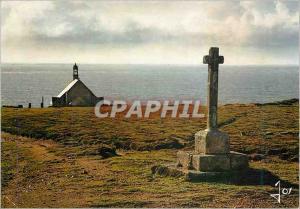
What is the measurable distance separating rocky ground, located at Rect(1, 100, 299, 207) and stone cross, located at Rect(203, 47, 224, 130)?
90.5 inches

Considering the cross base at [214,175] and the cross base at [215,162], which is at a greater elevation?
the cross base at [215,162]

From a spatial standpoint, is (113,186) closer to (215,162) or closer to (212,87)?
(215,162)

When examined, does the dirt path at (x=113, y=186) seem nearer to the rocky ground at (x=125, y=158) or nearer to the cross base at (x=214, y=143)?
the rocky ground at (x=125, y=158)

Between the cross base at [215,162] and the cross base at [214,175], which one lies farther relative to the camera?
the cross base at [215,162]

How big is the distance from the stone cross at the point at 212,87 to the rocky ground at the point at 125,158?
7.54 feet

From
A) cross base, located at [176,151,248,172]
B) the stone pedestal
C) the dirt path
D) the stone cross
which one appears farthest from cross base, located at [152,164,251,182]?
the stone cross

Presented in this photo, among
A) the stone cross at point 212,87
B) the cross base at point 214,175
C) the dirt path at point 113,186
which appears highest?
the stone cross at point 212,87

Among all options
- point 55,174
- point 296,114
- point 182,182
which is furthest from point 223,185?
point 296,114

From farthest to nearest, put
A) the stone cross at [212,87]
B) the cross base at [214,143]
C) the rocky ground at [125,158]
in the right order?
the stone cross at [212,87]
the cross base at [214,143]
the rocky ground at [125,158]

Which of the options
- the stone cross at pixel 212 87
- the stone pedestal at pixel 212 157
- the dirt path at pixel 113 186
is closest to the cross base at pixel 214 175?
the stone pedestal at pixel 212 157

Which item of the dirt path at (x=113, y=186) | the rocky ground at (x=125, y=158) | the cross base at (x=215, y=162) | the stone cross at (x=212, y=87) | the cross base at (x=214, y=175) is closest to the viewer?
the dirt path at (x=113, y=186)

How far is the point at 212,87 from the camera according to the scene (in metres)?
15.9

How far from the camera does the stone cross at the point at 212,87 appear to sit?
15.9m

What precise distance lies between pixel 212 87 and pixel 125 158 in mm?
5458
